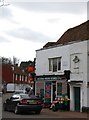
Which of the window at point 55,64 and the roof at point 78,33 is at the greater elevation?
the roof at point 78,33

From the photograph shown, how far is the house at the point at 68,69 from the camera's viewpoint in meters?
26.3

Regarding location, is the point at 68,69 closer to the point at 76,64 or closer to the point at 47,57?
the point at 76,64

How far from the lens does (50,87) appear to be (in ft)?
103

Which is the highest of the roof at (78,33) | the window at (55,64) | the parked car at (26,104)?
the roof at (78,33)

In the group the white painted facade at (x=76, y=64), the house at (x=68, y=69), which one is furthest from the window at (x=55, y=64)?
the white painted facade at (x=76, y=64)

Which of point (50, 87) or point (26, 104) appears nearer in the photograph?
point (26, 104)

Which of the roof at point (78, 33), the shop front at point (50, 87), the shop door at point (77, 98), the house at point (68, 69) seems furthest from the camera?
the shop front at point (50, 87)

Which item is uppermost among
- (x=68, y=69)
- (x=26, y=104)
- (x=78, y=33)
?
(x=78, y=33)

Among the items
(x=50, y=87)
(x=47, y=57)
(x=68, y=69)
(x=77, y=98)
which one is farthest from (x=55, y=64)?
(x=77, y=98)

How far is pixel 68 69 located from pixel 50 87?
3644 mm

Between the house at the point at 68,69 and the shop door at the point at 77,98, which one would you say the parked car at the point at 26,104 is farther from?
the shop door at the point at 77,98

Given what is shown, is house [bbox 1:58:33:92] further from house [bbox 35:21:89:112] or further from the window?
the window

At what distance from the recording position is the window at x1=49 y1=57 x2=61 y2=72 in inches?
1212

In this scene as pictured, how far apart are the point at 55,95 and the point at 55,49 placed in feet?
13.6
